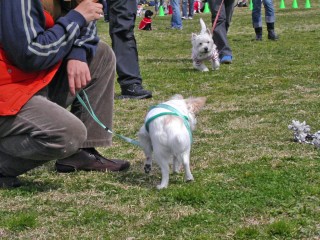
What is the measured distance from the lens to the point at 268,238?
9.41ft

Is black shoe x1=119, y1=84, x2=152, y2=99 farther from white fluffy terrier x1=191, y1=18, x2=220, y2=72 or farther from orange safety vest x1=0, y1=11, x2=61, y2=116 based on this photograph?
orange safety vest x1=0, y1=11, x2=61, y2=116

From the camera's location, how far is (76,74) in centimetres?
354

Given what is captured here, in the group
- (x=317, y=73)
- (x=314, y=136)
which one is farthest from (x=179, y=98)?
(x=317, y=73)

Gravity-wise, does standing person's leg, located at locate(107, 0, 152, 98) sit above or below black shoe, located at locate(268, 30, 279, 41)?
above

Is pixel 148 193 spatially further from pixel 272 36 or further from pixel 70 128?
pixel 272 36

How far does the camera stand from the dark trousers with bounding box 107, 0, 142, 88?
6.64 m

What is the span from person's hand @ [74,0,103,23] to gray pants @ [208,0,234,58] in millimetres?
5922

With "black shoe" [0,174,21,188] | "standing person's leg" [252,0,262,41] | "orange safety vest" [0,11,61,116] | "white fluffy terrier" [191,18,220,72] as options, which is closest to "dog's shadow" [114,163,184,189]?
"black shoe" [0,174,21,188]

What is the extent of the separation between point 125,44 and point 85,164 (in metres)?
2.88

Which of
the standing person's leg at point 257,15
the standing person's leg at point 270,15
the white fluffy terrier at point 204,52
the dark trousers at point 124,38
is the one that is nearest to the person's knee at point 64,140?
the dark trousers at point 124,38

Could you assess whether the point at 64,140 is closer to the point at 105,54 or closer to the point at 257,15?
the point at 105,54

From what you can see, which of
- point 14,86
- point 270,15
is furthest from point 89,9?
point 270,15

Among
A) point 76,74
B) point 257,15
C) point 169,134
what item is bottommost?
point 257,15

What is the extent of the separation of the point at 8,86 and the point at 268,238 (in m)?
1.52
